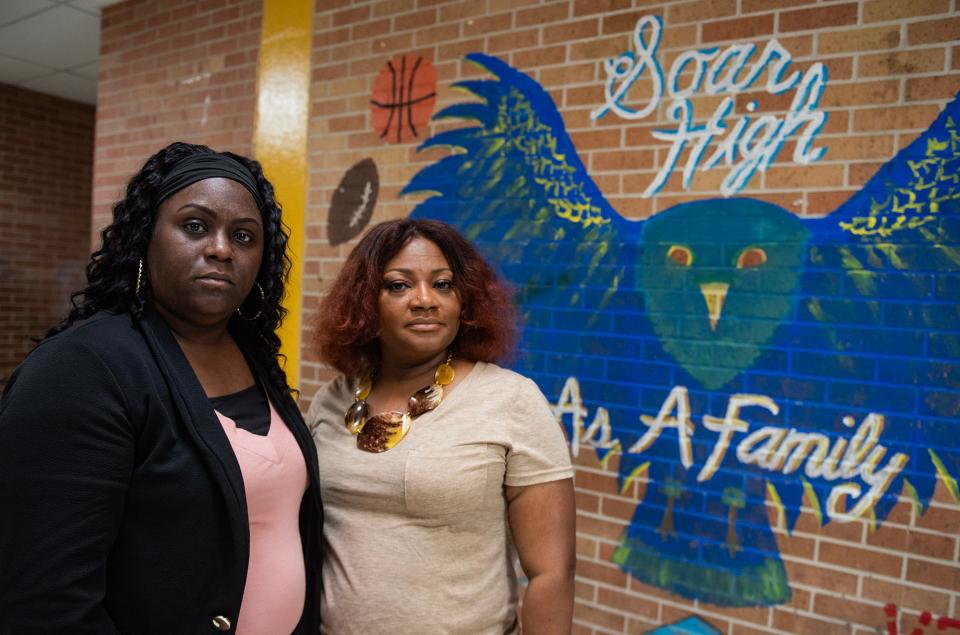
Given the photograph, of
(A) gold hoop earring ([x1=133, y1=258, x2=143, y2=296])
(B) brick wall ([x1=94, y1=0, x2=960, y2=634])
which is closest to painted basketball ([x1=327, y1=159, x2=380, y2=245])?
(B) brick wall ([x1=94, y1=0, x2=960, y2=634])

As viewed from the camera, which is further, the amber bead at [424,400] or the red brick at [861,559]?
the red brick at [861,559]

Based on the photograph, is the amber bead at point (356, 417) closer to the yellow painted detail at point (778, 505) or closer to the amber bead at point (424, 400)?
the amber bead at point (424, 400)

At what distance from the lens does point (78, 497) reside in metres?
1.27

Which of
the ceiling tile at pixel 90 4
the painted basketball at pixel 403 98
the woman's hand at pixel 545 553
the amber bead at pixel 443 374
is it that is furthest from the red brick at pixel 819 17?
the ceiling tile at pixel 90 4

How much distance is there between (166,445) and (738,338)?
6.96 ft

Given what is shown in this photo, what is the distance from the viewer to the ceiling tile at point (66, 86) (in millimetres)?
7012

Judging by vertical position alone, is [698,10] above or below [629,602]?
above

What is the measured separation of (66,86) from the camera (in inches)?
287

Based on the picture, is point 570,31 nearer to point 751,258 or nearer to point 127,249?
point 751,258

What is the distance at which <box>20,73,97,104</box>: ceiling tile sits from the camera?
7012mm

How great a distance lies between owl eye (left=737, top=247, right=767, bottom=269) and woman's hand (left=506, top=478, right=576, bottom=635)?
1.41 metres

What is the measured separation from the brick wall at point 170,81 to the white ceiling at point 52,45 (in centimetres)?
40

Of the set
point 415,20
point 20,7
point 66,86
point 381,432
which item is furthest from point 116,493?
point 66,86

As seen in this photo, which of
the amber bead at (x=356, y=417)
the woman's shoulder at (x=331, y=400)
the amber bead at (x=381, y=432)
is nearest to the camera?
the amber bead at (x=381, y=432)
